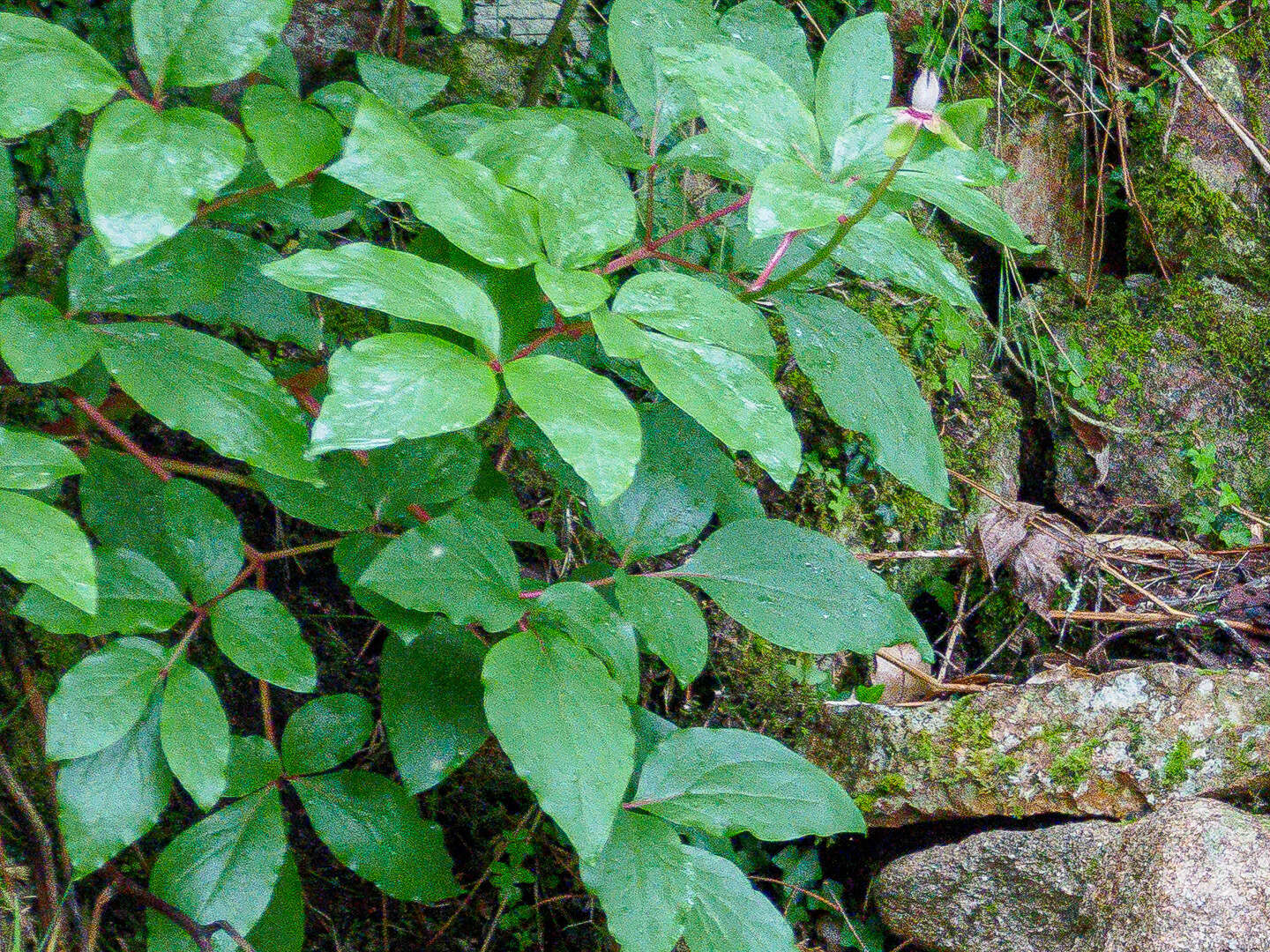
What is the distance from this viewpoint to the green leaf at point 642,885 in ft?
3.67

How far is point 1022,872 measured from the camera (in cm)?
162

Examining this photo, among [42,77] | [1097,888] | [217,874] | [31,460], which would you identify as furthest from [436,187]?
[1097,888]

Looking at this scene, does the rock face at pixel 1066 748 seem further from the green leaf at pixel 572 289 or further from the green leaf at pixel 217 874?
the green leaf at pixel 572 289

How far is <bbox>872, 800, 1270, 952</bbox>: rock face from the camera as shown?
4.30 feet

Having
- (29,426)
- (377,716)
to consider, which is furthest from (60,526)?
(377,716)

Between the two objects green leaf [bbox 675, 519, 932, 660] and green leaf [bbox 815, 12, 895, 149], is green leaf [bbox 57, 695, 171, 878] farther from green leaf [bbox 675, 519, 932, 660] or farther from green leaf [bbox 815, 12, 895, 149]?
green leaf [bbox 815, 12, 895, 149]

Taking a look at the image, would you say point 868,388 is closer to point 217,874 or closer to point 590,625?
point 590,625

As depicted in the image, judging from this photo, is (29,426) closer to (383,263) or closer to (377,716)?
(377,716)

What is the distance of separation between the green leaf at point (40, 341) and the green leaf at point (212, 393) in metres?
0.03

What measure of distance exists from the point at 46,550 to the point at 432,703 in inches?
19.2

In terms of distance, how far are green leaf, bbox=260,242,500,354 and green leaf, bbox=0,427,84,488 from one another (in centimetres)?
32

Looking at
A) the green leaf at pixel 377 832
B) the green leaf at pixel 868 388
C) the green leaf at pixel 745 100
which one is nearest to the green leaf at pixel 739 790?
the green leaf at pixel 377 832

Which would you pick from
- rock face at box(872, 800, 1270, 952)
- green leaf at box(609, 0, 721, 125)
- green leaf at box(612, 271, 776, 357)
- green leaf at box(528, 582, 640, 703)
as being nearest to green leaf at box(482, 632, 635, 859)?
green leaf at box(528, 582, 640, 703)

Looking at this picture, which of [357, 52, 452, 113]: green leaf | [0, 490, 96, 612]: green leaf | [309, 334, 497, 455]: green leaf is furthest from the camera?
[357, 52, 452, 113]: green leaf
